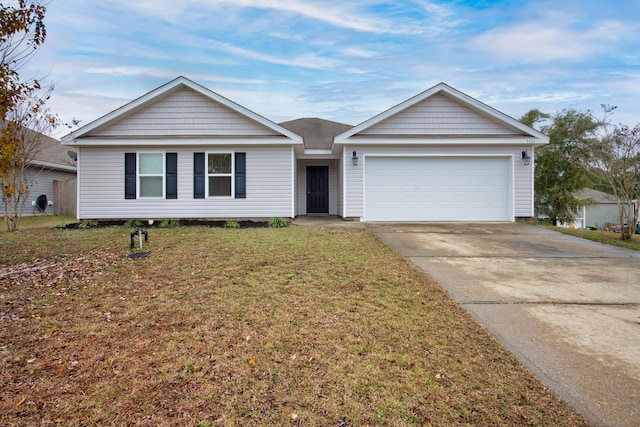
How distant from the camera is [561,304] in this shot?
3.61 meters

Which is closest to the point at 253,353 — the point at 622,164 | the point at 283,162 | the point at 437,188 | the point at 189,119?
the point at 283,162

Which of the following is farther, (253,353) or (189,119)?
(189,119)

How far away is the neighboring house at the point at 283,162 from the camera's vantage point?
35.3 feet

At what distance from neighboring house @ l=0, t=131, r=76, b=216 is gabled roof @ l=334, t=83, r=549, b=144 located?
1465 cm

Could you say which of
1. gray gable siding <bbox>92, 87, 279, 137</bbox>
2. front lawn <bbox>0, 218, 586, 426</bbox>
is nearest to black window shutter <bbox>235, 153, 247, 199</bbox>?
gray gable siding <bbox>92, 87, 279, 137</bbox>

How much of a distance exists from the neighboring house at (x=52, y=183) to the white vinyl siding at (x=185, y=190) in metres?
7.21

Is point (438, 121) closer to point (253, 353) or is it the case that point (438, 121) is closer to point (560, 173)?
point (253, 353)

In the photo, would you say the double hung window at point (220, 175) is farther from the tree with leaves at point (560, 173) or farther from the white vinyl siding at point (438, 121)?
the tree with leaves at point (560, 173)

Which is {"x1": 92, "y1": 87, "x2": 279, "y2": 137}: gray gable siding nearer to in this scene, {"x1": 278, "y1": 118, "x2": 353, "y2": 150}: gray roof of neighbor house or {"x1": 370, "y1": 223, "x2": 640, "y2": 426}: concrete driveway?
{"x1": 278, "y1": 118, "x2": 353, "y2": 150}: gray roof of neighbor house

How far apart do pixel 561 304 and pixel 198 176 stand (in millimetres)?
10192

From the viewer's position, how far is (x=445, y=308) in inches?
135

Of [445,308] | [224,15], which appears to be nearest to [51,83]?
[224,15]

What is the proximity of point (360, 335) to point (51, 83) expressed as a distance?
41.3 feet

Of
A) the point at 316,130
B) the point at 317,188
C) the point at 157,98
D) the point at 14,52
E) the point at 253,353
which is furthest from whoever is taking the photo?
the point at 316,130
